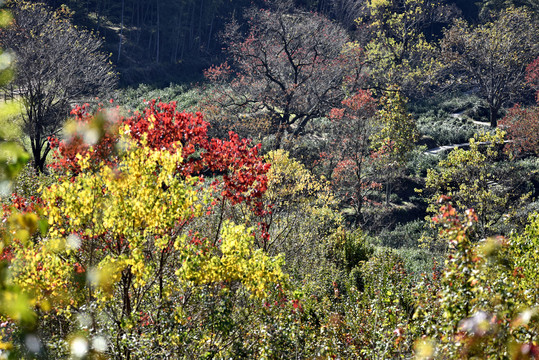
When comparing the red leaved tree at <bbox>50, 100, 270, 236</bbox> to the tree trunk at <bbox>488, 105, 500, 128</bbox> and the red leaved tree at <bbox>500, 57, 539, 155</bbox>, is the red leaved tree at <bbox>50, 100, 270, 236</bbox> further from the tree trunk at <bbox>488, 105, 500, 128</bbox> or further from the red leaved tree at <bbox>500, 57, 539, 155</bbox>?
the tree trunk at <bbox>488, 105, 500, 128</bbox>

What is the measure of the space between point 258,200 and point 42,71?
1376 cm

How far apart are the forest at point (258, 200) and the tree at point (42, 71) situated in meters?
0.12

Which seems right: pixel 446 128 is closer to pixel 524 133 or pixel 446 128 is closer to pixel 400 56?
pixel 524 133

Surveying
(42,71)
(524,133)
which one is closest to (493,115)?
(524,133)

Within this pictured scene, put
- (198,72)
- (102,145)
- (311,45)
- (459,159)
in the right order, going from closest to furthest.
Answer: (102,145), (459,159), (311,45), (198,72)

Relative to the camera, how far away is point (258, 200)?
34.5 feet

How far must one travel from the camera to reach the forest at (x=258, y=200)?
4215 mm

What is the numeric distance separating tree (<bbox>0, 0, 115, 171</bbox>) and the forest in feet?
0.39

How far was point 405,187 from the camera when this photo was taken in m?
24.8

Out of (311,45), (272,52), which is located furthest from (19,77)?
(311,45)

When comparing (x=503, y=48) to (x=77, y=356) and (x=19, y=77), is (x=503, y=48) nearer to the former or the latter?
(x=19, y=77)

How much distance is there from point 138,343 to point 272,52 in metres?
26.0

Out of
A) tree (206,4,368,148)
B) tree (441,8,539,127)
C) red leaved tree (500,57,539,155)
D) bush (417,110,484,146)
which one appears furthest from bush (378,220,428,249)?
tree (441,8,539,127)

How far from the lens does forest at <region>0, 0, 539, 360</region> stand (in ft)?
13.8
